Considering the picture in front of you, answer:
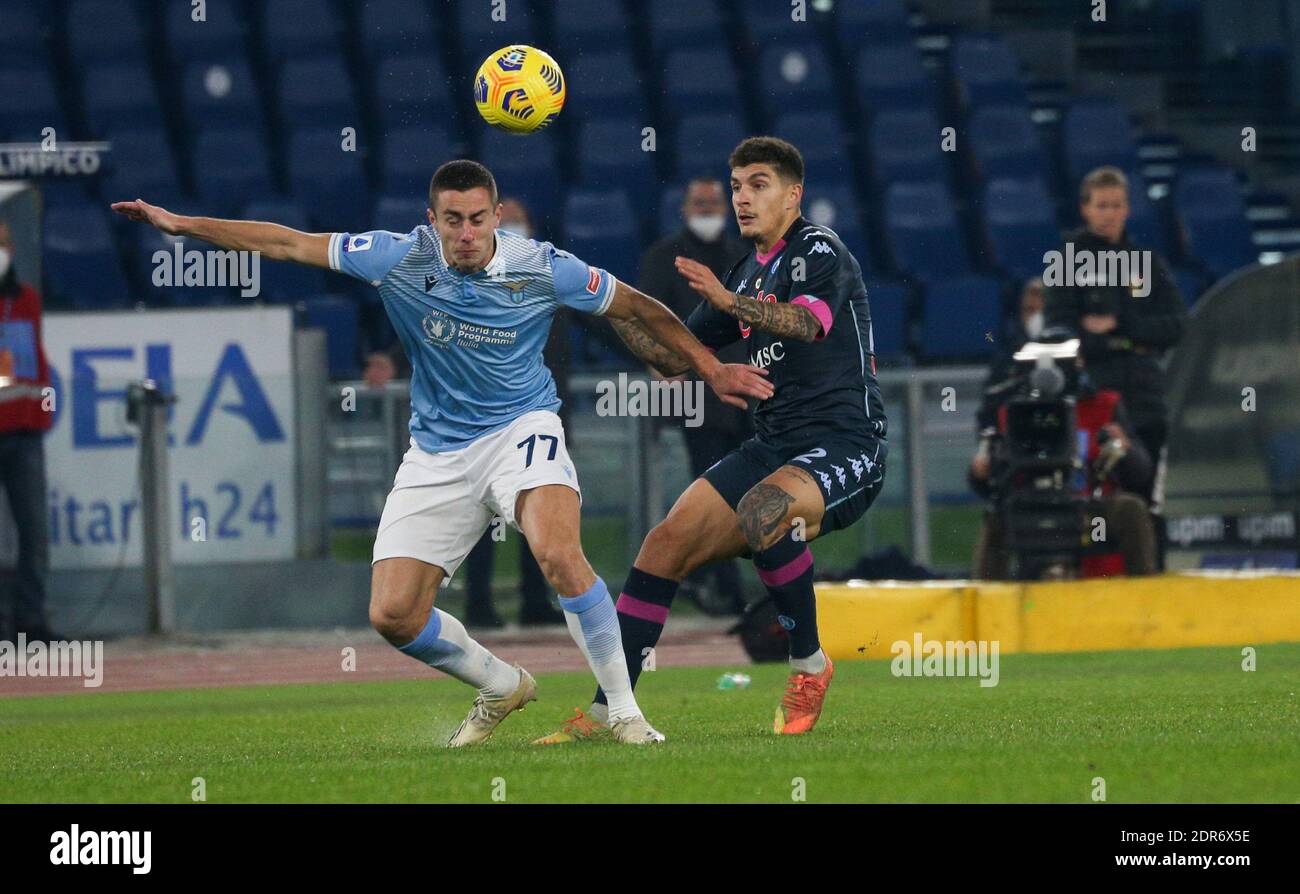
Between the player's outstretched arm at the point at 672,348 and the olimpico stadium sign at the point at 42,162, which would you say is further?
the olimpico stadium sign at the point at 42,162

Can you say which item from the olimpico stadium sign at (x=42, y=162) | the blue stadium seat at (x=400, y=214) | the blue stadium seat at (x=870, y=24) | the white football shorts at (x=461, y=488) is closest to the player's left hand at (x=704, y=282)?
the white football shorts at (x=461, y=488)

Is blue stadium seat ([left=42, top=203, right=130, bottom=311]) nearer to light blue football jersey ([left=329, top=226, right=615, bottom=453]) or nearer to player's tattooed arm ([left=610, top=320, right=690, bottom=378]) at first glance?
light blue football jersey ([left=329, top=226, right=615, bottom=453])

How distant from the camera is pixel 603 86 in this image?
18359mm

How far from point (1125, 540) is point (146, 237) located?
34.0 feet

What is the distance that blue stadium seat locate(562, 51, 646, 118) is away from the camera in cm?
1827

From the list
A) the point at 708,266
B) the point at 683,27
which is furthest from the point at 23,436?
the point at 683,27

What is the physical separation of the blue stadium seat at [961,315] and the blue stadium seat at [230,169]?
6212 mm

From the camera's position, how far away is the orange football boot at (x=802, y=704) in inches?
294

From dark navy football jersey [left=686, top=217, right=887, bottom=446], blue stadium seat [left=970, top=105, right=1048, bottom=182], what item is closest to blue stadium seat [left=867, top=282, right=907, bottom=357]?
blue stadium seat [left=970, top=105, right=1048, bottom=182]

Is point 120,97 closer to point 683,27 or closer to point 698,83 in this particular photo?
point 683,27

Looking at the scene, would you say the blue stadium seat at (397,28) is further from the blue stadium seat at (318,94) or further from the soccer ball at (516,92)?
the soccer ball at (516,92)

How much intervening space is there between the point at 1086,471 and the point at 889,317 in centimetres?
517

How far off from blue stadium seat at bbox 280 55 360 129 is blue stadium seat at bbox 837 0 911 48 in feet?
15.4
